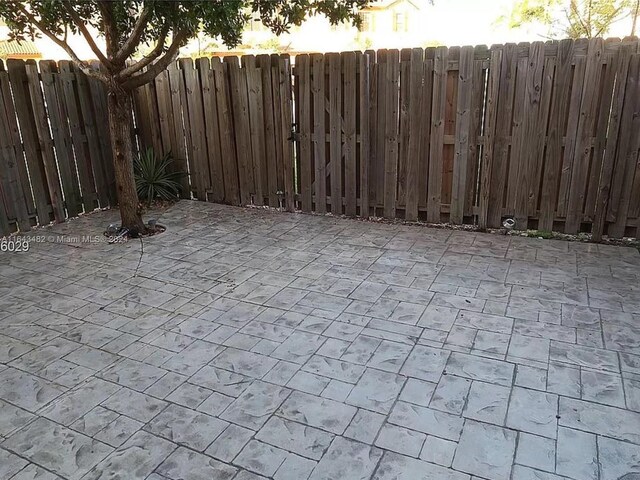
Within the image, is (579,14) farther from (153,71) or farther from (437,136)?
(153,71)

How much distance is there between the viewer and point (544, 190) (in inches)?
186

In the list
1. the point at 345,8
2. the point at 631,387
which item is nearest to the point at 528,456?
the point at 631,387

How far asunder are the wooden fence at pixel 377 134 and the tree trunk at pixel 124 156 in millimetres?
1114

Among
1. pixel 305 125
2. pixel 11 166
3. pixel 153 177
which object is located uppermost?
pixel 305 125

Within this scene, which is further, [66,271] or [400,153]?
[400,153]

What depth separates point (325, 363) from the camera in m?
2.76

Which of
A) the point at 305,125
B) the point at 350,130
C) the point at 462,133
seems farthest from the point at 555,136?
the point at 305,125

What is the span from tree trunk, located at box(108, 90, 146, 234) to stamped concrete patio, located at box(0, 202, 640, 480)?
0.68m

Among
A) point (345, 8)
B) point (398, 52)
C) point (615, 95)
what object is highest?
point (345, 8)

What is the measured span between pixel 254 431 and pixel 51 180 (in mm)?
4704

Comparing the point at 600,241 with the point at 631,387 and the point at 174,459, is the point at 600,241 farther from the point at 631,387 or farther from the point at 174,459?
the point at 174,459

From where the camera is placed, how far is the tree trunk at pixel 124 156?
4891 millimetres

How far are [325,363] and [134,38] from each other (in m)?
3.73

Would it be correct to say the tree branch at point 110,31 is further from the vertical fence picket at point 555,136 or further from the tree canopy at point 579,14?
the tree canopy at point 579,14
